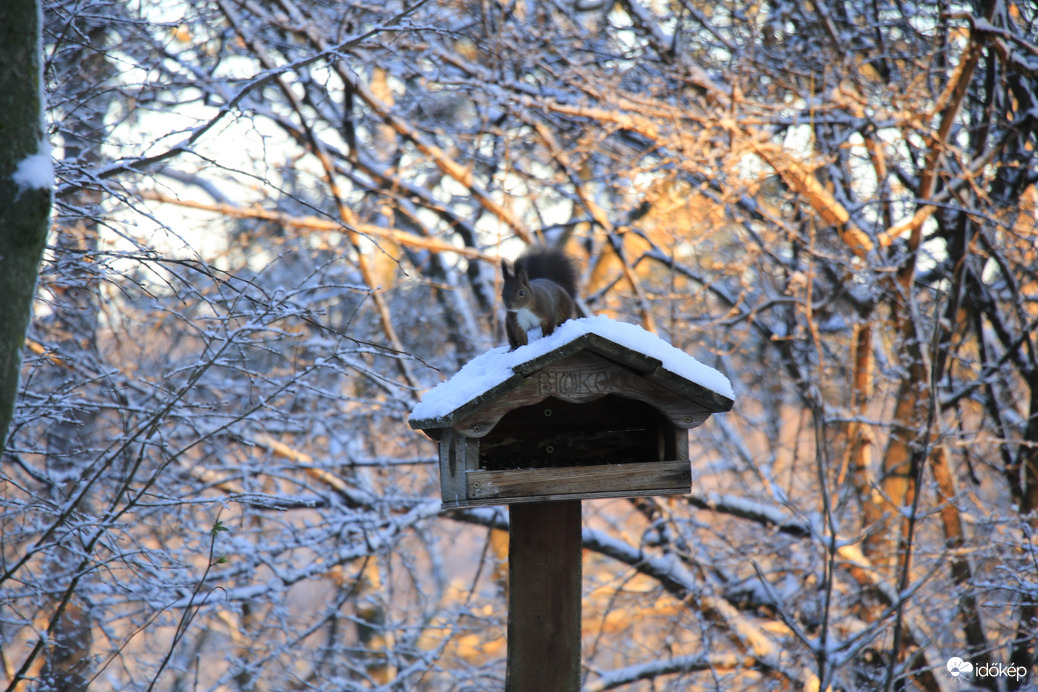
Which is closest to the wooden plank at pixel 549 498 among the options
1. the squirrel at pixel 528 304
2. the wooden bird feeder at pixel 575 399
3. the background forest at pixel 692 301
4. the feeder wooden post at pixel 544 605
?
the wooden bird feeder at pixel 575 399

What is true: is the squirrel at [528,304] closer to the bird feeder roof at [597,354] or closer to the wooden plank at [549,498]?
the bird feeder roof at [597,354]

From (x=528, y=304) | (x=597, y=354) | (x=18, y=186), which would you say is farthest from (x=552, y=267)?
(x=18, y=186)

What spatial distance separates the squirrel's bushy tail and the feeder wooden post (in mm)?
896

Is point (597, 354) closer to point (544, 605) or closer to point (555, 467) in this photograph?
point (555, 467)

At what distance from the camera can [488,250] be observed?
595 centimetres

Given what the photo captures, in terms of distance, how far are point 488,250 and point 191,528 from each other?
8.84ft

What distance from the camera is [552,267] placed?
2836 mm

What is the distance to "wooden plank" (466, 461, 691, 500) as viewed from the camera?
2051 mm

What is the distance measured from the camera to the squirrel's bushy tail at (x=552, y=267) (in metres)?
2.82

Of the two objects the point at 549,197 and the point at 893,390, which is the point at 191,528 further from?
the point at 893,390

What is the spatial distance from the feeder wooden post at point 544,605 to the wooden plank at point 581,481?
0.14 m

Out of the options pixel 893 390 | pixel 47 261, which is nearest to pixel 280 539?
pixel 47 261

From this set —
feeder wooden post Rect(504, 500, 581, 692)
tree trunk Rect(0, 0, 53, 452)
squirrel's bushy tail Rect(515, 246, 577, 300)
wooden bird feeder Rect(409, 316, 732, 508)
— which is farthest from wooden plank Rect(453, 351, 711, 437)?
tree trunk Rect(0, 0, 53, 452)

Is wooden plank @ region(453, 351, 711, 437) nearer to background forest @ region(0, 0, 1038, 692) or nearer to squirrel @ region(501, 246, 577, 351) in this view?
squirrel @ region(501, 246, 577, 351)
